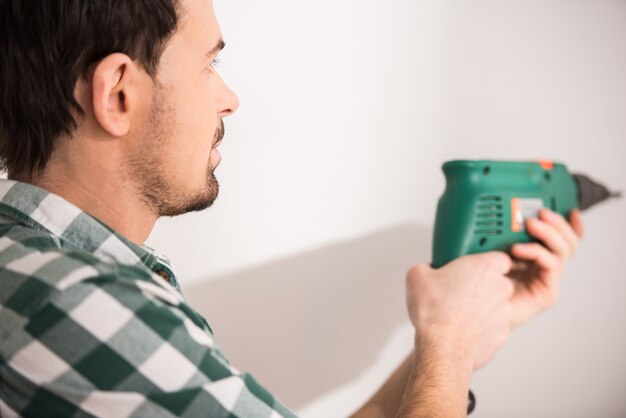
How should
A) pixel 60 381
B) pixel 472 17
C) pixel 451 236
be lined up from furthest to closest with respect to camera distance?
1. pixel 472 17
2. pixel 451 236
3. pixel 60 381

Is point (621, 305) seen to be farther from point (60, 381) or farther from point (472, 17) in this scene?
point (60, 381)

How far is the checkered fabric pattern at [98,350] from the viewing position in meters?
0.46

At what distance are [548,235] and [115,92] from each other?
0.67m

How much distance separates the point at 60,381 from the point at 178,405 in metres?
0.10

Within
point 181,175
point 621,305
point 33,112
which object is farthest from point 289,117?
point 621,305

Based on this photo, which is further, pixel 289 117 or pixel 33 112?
pixel 289 117

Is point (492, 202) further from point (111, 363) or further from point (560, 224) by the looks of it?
point (111, 363)

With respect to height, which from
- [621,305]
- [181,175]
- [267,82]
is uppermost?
[267,82]

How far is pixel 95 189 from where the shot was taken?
647 mm

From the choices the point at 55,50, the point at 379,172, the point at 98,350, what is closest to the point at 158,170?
the point at 55,50

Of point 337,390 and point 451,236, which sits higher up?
point 451,236

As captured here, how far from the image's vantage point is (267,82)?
3.09 feet

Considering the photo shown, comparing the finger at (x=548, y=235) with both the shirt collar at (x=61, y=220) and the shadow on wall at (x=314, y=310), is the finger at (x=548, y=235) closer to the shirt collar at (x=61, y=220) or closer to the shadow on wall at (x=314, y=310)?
the shadow on wall at (x=314, y=310)

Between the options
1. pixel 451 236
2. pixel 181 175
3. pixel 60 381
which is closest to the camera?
pixel 60 381
